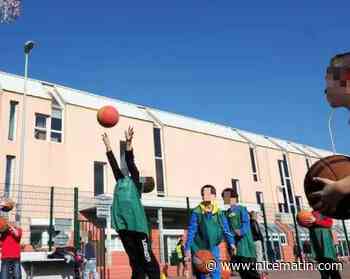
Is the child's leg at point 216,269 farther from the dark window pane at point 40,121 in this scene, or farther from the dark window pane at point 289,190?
the dark window pane at point 289,190

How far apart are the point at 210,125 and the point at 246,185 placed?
229 inches

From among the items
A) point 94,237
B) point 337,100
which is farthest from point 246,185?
point 337,100

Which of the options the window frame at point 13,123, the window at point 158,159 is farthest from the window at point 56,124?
the window at point 158,159

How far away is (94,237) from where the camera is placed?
18016 mm

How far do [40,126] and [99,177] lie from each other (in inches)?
184

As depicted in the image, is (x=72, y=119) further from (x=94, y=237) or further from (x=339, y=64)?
(x=339, y=64)

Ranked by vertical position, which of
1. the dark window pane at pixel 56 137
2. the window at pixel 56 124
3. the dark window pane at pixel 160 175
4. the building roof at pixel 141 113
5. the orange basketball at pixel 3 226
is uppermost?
the building roof at pixel 141 113

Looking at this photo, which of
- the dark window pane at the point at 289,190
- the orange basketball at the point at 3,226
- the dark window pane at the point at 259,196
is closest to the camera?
the orange basketball at the point at 3,226

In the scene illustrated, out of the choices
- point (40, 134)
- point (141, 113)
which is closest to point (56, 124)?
point (40, 134)

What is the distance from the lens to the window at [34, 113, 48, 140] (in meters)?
23.9

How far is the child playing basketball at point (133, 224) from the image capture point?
18.2ft

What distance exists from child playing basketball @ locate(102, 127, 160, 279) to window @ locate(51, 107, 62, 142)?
19.3 meters

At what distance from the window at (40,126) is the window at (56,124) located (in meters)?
0.46

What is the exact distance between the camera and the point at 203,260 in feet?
21.2
